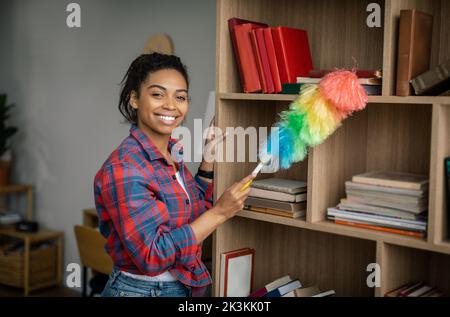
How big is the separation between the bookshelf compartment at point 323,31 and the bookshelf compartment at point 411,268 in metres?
0.62

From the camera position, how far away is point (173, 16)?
131 inches

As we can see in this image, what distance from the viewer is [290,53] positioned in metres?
1.91

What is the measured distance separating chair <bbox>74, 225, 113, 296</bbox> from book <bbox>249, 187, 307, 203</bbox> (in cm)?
167

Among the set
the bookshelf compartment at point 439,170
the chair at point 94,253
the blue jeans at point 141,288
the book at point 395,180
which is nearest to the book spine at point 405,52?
the bookshelf compartment at point 439,170

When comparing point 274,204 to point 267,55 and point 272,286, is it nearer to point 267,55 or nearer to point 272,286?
point 272,286

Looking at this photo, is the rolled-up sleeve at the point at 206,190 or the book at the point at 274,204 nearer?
the book at the point at 274,204

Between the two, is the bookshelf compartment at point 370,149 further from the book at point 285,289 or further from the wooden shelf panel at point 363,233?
the book at point 285,289

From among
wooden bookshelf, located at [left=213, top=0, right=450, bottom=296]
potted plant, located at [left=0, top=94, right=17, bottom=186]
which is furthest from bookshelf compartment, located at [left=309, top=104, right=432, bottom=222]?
potted plant, located at [left=0, top=94, right=17, bottom=186]

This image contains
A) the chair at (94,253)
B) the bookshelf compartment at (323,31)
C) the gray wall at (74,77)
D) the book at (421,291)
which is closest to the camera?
the book at (421,291)

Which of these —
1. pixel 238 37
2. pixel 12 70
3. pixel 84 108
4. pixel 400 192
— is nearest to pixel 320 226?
pixel 400 192

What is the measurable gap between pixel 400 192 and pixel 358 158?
33 cm

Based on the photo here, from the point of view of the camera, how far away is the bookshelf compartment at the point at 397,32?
1618 millimetres

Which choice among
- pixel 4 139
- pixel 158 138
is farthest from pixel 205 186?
pixel 4 139

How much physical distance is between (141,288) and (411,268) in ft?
2.88
